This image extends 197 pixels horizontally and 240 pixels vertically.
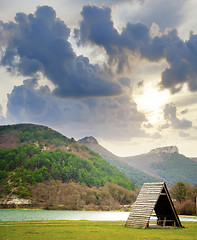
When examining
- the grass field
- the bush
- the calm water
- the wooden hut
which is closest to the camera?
the grass field

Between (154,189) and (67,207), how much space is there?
491 feet

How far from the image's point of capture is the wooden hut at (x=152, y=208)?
3728cm

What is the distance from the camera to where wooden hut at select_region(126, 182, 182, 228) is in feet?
122

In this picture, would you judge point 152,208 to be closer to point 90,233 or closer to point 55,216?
point 90,233

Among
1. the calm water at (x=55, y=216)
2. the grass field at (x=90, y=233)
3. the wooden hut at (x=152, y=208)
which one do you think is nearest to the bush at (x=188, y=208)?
the calm water at (x=55, y=216)

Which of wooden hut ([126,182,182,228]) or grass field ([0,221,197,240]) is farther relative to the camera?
wooden hut ([126,182,182,228])

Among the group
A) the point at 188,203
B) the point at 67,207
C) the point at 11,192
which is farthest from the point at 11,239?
the point at 11,192

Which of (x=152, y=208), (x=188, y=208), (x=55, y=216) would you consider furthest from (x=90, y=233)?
(x=188, y=208)

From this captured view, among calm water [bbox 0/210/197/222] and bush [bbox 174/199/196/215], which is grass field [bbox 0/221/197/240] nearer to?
calm water [bbox 0/210/197/222]

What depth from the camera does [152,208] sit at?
37031 mm

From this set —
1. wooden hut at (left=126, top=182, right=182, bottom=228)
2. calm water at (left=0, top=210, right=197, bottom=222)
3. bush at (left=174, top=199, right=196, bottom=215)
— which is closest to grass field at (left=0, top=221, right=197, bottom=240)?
wooden hut at (left=126, top=182, right=182, bottom=228)

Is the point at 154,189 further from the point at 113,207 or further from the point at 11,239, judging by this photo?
the point at 113,207

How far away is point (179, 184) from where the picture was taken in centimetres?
11906

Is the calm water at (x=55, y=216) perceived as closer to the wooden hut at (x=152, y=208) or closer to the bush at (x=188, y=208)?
the bush at (x=188, y=208)
